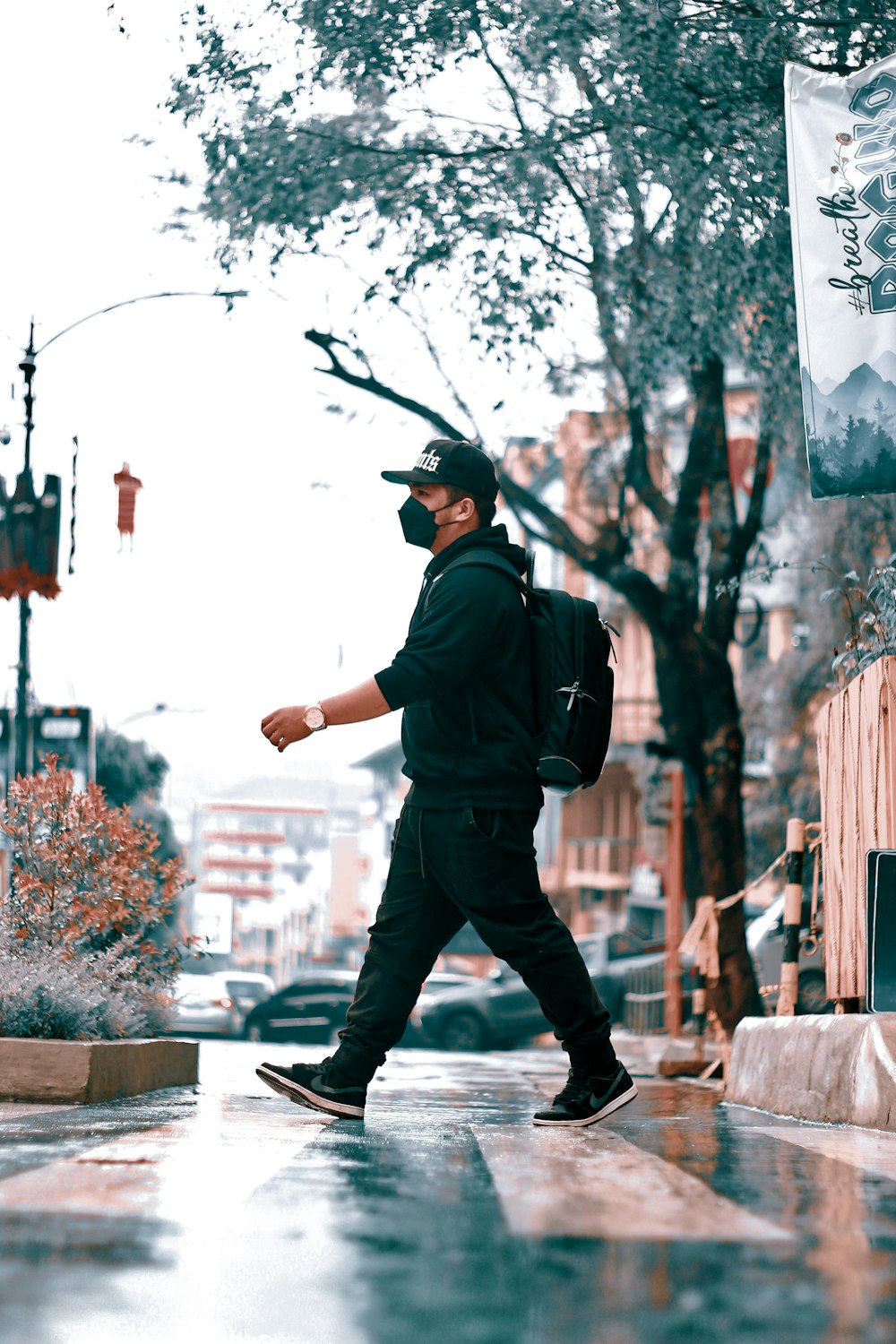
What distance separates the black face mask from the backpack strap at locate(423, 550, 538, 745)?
0.18 metres

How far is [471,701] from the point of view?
554 cm

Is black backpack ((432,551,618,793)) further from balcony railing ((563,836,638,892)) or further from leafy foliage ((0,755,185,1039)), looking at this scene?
balcony railing ((563,836,638,892))

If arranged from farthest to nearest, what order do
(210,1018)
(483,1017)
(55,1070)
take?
1. (210,1018)
2. (483,1017)
3. (55,1070)

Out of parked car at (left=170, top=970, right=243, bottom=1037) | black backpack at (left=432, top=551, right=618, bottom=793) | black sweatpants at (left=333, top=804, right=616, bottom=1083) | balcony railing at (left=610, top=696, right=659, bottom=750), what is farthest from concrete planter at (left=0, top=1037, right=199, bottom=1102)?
balcony railing at (left=610, top=696, right=659, bottom=750)

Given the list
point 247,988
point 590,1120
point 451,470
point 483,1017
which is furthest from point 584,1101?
point 247,988

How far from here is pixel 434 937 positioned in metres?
5.70

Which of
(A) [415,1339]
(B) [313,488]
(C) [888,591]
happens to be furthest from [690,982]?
(A) [415,1339]

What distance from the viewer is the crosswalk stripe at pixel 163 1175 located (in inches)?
135

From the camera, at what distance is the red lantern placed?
18.5 meters

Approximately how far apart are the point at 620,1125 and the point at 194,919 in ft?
270

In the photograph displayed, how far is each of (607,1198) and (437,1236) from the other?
569 millimetres

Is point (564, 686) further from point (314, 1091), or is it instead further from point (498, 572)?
point (314, 1091)

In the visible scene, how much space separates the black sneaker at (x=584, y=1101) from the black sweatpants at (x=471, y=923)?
4cm

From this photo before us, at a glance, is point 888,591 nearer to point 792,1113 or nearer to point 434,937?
point 792,1113
